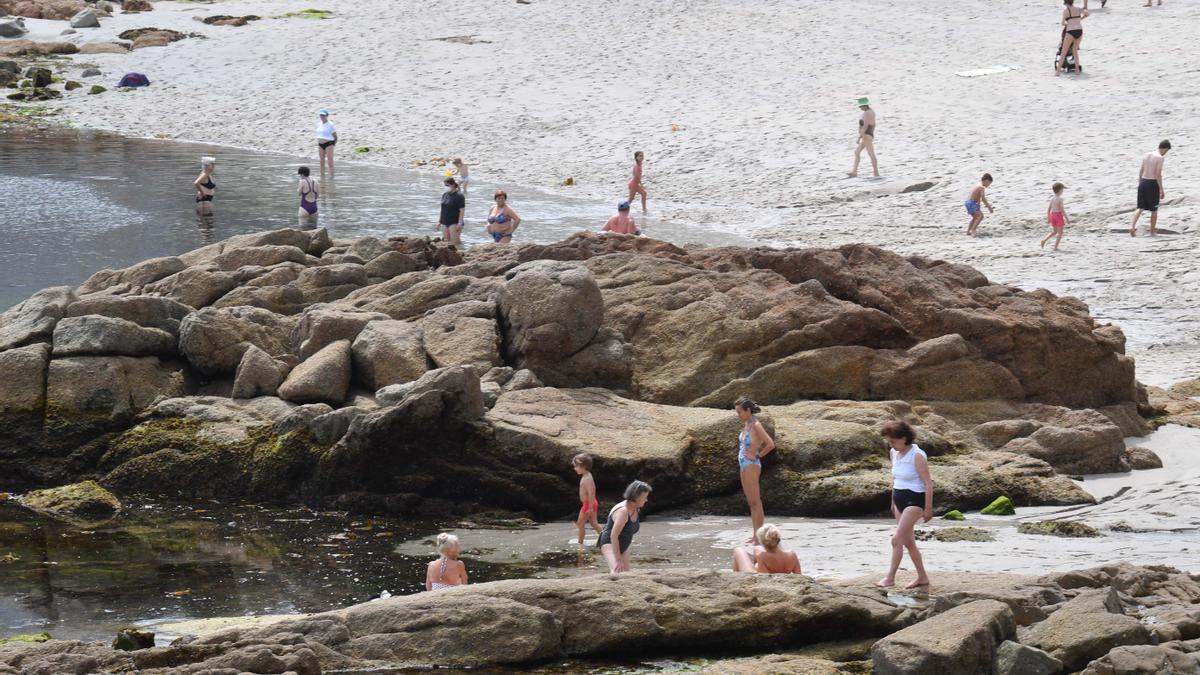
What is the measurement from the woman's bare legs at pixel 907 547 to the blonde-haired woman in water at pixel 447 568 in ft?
9.53

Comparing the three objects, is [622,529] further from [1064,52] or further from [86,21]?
[86,21]

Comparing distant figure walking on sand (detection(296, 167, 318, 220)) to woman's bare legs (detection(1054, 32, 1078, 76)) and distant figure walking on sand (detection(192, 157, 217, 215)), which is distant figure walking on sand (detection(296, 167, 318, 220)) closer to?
distant figure walking on sand (detection(192, 157, 217, 215))

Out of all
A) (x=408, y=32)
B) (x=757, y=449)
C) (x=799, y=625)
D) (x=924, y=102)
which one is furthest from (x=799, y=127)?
(x=799, y=625)

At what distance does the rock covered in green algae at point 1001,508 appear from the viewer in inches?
509

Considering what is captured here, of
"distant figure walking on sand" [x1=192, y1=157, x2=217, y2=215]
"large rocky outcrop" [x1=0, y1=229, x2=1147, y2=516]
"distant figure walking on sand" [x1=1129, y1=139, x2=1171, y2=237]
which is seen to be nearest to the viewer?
"large rocky outcrop" [x1=0, y1=229, x2=1147, y2=516]

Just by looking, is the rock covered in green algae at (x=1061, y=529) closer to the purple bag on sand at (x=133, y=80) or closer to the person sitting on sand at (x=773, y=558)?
the person sitting on sand at (x=773, y=558)

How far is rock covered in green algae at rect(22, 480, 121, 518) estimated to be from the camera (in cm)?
1354

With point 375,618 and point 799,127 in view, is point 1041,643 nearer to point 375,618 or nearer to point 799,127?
point 375,618

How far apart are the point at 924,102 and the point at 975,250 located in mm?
9214

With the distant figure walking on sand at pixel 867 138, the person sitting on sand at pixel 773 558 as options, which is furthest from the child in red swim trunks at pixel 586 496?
the distant figure walking on sand at pixel 867 138

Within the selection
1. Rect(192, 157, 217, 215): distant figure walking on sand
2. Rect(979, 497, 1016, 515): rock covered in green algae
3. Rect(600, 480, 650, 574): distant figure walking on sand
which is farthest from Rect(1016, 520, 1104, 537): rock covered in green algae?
Rect(192, 157, 217, 215): distant figure walking on sand

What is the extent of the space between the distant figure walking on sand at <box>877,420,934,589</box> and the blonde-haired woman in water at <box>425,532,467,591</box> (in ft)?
9.55

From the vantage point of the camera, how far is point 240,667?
27.9 ft

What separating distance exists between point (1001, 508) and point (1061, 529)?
906 mm
